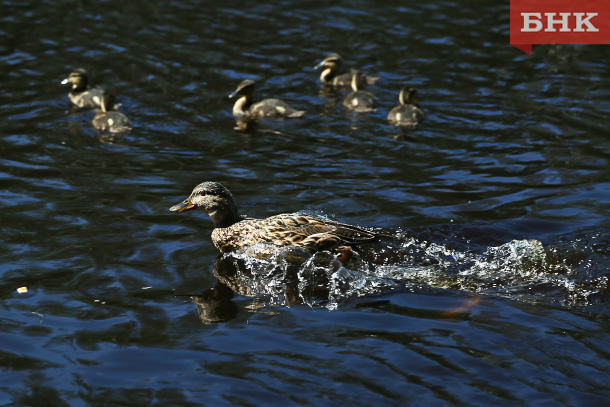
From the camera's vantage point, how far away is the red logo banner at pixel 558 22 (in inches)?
574

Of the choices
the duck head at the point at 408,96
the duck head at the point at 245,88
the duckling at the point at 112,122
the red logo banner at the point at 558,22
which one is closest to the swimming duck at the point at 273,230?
the duckling at the point at 112,122

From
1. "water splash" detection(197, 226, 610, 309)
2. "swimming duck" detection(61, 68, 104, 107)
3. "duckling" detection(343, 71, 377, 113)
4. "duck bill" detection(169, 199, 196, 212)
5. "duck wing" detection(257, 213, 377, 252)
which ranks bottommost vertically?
"water splash" detection(197, 226, 610, 309)

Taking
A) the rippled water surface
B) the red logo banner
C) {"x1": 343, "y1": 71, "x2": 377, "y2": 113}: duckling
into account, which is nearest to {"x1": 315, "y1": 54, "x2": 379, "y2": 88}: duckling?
the rippled water surface

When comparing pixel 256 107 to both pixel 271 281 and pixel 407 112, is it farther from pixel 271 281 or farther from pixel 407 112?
pixel 271 281

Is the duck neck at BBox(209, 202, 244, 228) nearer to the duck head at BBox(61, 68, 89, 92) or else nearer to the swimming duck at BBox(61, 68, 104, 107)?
the swimming duck at BBox(61, 68, 104, 107)

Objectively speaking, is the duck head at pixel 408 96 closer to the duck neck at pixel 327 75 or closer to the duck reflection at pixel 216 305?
the duck neck at pixel 327 75

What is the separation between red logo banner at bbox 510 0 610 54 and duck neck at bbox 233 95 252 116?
16.9ft

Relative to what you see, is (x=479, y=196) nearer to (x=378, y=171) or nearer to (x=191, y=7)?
(x=378, y=171)

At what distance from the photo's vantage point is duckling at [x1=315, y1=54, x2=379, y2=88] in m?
12.5

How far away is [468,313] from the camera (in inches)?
238

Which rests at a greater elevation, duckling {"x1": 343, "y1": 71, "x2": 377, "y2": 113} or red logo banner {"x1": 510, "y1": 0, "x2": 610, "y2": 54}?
red logo banner {"x1": 510, "y1": 0, "x2": 610, "y2": 54}

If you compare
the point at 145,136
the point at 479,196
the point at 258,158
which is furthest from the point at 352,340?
the point at 145,136

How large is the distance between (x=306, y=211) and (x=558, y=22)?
31.0ft

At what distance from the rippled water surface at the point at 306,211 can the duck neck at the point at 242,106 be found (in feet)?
0.72
